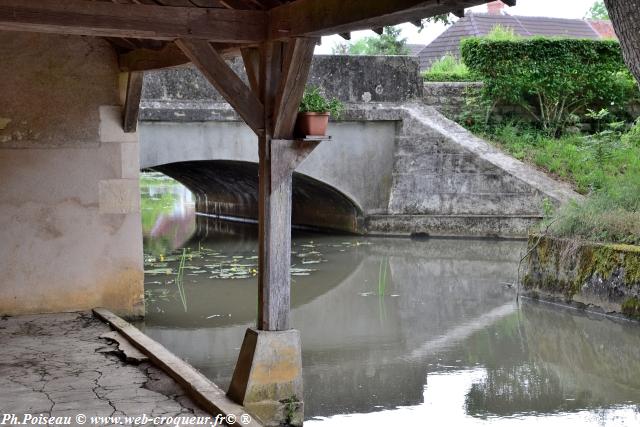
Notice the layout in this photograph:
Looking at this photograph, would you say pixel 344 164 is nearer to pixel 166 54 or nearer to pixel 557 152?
pixel 557 152

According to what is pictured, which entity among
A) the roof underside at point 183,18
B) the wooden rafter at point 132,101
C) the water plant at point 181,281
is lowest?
the water plant at point 181,281

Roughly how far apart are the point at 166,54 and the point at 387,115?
27.5ft

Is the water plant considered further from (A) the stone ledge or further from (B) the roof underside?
(B) the roof underside

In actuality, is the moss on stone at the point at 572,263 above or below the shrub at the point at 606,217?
below

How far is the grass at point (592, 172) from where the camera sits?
8906 millimetres

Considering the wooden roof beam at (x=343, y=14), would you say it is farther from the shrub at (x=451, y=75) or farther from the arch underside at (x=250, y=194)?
the shrub at (x=451, y=75)

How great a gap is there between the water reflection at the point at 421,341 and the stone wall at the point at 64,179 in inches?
32.3

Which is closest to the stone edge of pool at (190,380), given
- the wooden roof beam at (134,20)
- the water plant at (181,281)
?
the wooden roof beam at (134,20)

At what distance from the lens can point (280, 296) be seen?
517 cm

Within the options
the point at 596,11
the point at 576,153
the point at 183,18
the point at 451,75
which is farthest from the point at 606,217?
the point at 596,11

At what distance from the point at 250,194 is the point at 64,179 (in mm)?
10777

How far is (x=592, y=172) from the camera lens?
1397cm

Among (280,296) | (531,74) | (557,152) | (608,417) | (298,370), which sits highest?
(531,74)

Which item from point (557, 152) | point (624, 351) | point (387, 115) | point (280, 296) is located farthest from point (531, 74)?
point (280, 296)
